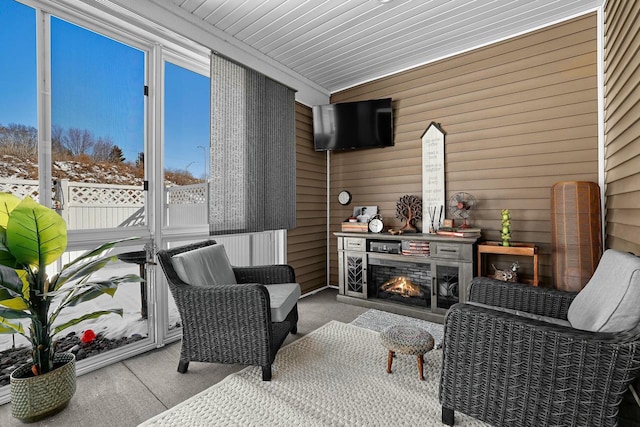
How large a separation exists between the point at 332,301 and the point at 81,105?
10.7 feet

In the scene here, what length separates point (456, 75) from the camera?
339 centimetres

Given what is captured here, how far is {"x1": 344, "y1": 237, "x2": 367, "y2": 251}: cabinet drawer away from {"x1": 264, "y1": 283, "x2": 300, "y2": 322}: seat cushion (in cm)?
128

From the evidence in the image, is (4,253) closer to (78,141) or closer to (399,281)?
(78,141)

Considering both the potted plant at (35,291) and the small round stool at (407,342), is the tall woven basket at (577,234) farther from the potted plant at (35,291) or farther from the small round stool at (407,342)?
the potted plant at (35,291)

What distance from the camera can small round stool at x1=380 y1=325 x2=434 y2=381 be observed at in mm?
1862

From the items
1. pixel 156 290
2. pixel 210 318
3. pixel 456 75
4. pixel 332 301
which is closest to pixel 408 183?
pixel 456 75

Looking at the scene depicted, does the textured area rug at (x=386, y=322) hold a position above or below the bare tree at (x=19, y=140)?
below

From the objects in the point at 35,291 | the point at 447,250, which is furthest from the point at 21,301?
the point at 447,250

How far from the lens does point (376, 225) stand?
12.3ft

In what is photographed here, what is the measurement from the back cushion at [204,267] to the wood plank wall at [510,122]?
2.31m

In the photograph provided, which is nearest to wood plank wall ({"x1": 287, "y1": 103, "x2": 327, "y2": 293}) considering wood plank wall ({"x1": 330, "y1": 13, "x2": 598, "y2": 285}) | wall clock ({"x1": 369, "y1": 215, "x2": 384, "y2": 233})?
wall clock ({"x1": 369, "y1": 215, "x2": 384, "y2": 233})

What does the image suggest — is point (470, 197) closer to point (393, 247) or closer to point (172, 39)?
point (393, 247)

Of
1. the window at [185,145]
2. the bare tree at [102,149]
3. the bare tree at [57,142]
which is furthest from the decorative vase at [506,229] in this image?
the bare tree at [57,142]

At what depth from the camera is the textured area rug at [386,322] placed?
9.51 feet
